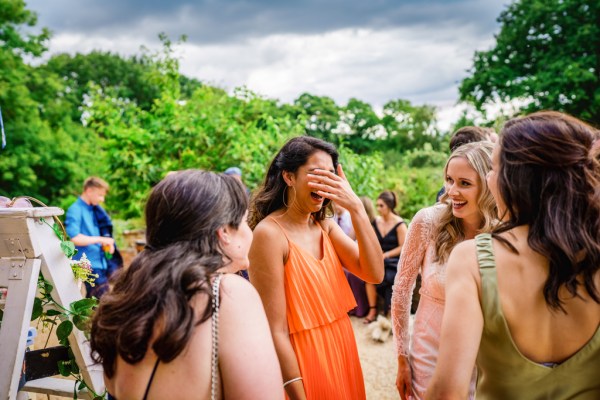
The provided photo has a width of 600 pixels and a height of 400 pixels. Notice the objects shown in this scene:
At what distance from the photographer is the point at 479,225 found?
7.87 feet

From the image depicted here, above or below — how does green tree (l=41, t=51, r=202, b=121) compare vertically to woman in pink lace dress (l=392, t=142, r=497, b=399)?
above

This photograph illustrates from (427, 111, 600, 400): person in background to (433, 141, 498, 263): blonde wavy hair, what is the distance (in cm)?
95

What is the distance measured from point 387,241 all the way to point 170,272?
5738 mm

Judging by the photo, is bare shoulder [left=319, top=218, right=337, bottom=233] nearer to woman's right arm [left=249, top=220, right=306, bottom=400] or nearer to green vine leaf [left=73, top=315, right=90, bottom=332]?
woman's right arm [left=249, top=220, right=306, bottom=400]

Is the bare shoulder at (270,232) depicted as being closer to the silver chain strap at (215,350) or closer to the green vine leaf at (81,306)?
the green vine leaf at (81,306)

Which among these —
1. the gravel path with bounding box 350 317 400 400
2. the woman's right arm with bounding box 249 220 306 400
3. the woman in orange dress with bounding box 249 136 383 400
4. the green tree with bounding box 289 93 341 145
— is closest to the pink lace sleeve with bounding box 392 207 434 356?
the woman in orange dress with bounding box 249 136 383 400

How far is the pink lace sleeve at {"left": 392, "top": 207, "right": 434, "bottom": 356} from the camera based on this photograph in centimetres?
242

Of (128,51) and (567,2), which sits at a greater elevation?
(128,51)

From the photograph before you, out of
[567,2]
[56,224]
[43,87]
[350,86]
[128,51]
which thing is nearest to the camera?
[56,224]

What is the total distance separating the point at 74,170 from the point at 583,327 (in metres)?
19.0

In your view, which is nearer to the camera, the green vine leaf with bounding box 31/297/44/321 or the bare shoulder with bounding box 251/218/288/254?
the green vine leaf with bounding box 31/297/44/321

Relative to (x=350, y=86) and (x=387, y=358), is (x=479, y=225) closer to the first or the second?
(x=387, y=358)

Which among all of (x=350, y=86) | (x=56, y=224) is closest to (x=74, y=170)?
(x=350, y=86)

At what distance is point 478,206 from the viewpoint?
2.32 metres
